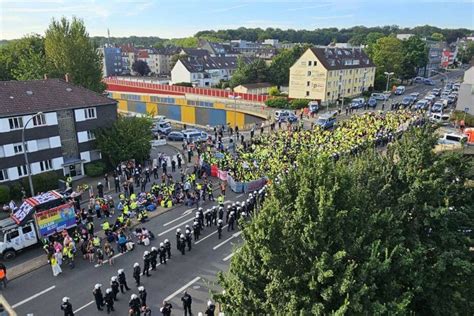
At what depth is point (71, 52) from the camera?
144ft

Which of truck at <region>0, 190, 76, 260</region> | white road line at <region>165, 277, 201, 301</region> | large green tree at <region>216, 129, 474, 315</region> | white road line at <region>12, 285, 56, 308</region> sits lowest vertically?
white road line at <region>12, 285, 56, 308</region>

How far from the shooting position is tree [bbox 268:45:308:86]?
7588 cm

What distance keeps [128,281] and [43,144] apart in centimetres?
1632

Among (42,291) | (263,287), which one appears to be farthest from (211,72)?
(263,287)

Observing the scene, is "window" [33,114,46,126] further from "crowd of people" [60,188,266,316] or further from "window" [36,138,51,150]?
"crowd of people" [60,188,266,316]

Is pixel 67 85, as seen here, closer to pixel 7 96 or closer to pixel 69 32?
pixel 7 96

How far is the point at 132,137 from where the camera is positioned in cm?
3228

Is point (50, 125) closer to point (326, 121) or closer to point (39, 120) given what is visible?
point (39, 120)

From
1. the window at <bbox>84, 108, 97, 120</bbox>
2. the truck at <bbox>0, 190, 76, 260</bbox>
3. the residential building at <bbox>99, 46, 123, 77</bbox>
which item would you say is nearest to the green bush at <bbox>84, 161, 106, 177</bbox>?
the window at <bbox>84, 108, 97, 120</bbox>

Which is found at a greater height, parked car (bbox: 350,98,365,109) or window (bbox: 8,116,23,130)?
window (bbox: 8,116,23,130)

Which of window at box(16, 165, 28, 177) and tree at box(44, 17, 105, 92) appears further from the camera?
tree at box(44, 17, 105, 92)

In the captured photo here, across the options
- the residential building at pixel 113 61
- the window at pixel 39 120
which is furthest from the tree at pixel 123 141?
the residential building at pixel 113 61

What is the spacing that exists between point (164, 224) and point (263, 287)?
13.7 m

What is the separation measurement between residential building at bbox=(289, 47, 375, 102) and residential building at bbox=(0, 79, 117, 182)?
38.3 m
